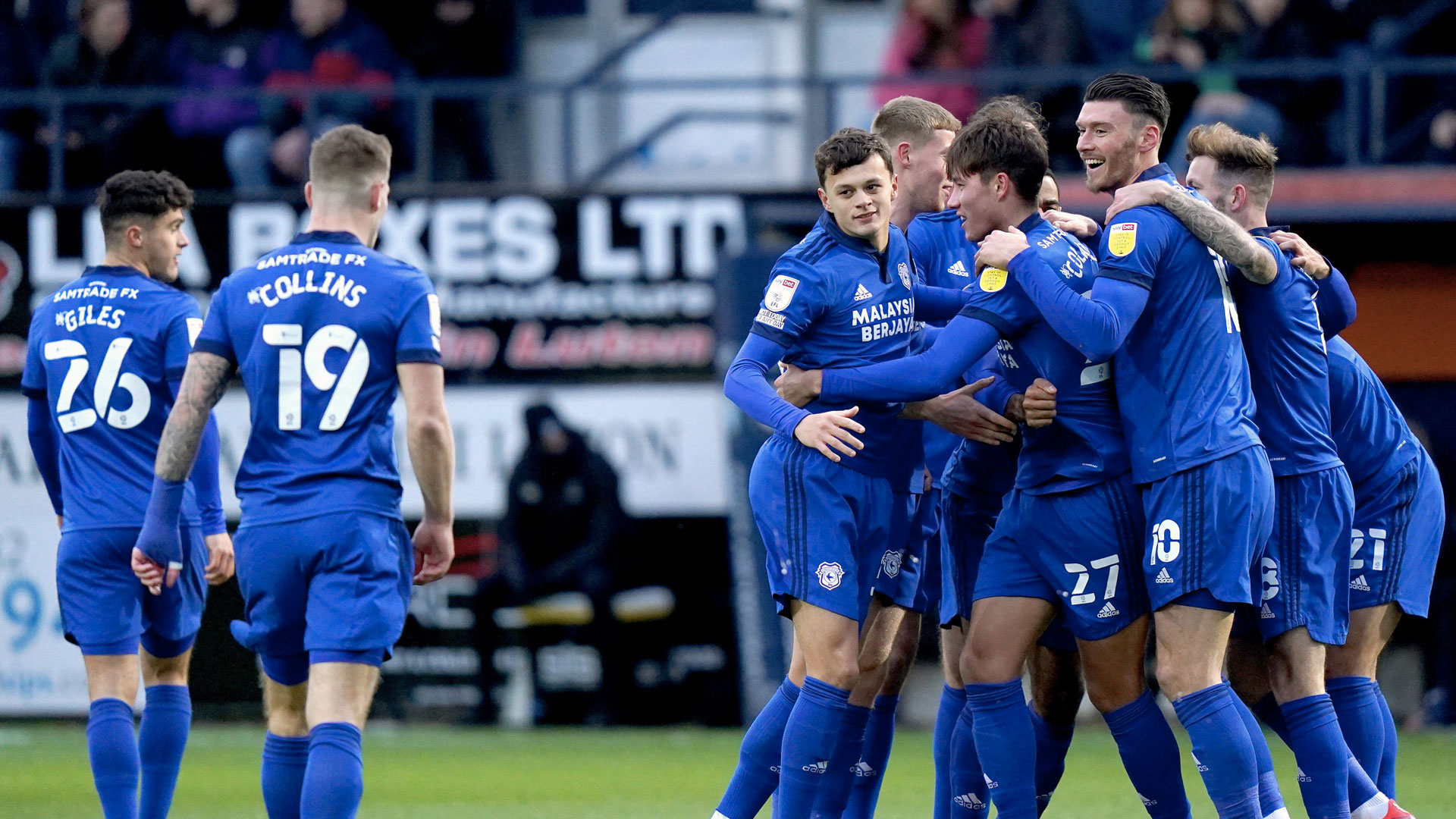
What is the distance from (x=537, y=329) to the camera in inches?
476

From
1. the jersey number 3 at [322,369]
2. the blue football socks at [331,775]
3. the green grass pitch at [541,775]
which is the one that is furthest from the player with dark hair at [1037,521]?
the green grass pitch at [541,775]

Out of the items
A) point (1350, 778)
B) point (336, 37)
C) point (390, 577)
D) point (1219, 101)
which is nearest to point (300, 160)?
point (336, 37)

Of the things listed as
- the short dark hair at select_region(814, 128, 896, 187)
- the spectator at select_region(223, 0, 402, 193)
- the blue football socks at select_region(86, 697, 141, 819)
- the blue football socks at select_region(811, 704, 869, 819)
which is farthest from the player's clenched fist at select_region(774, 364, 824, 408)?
the spectator at select_region(223, 0, 402, 193)

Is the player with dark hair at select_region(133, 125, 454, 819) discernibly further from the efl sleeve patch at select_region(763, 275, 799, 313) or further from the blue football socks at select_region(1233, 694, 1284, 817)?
the blue football socks at select_region(1233, 694, 1284, 817)

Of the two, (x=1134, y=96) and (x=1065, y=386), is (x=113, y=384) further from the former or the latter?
(x=1134, y=96)

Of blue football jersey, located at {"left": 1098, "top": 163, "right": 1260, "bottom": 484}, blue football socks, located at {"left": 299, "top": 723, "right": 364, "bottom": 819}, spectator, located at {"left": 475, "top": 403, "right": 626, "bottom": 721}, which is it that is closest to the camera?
blue football socks, located at {"left": 299, "top": 723, "right": 364, "bottom": 819}

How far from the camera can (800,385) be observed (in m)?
5.70

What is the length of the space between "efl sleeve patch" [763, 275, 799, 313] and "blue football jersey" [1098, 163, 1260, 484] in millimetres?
923

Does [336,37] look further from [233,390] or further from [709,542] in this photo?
[709,542]

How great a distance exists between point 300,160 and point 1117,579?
8.36m

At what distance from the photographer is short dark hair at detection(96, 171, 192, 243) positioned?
21.8 ft

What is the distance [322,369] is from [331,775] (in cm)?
113

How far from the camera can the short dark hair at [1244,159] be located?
5.91 metres

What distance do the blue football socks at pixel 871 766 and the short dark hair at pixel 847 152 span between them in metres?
1.80
